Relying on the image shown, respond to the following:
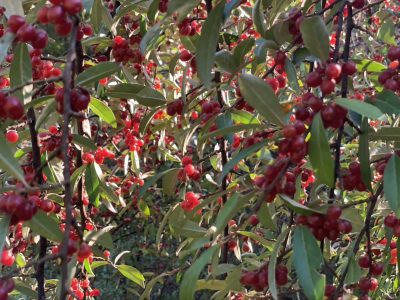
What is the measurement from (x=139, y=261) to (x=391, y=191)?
11.0ft

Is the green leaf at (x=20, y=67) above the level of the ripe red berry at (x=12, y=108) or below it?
above

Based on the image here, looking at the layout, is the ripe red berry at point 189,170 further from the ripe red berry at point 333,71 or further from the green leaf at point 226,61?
the ripe red berry at point 333,71

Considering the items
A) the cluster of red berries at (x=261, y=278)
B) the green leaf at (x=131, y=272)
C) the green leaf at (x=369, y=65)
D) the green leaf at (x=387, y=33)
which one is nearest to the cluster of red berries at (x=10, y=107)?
the cluster of red berries at (x=261, y=278)

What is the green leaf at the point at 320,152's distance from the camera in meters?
1.04

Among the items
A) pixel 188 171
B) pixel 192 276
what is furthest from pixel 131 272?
pixel 192 276

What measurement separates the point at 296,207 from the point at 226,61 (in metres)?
0.47

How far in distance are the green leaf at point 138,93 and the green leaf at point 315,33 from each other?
21.9 inches

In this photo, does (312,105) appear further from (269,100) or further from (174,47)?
(174,47)

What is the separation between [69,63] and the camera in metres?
0.88

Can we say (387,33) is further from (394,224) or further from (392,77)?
(394,224)

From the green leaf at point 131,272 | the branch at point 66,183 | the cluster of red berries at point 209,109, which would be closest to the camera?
the branch at point 66,183

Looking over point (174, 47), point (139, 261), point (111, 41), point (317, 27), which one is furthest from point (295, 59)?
point (139, 261)

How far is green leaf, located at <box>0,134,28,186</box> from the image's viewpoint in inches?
35.8

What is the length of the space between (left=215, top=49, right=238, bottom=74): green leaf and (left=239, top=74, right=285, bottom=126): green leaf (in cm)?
28
